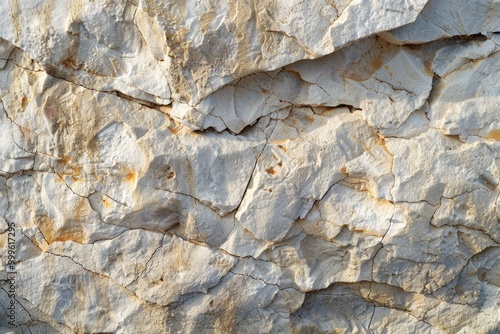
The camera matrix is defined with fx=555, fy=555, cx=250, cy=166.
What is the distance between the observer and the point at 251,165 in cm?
212

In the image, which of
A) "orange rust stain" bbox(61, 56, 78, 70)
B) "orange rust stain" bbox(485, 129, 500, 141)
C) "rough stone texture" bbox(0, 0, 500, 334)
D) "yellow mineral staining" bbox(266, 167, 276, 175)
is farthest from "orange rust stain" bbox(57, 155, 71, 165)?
"orange rust stain" bbox(485, 129, 500, 141)

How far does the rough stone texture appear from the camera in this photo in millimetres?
2008

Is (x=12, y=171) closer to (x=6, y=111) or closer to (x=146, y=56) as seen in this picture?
(x=6, y=111)

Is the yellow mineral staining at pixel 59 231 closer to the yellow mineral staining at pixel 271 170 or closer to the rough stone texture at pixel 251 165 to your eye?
the rough stone texture at pixel 251 165

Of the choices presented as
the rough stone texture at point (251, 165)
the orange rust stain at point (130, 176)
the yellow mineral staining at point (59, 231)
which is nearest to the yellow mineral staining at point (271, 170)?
the rough stone texture at point (251, 165)

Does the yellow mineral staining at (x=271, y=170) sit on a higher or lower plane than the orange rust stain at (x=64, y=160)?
lower

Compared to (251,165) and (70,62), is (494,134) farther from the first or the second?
(70,62)

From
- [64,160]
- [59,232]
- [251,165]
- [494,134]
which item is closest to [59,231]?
[59,232]

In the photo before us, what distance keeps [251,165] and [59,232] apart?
0.83 m

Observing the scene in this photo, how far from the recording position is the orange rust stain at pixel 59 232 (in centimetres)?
222

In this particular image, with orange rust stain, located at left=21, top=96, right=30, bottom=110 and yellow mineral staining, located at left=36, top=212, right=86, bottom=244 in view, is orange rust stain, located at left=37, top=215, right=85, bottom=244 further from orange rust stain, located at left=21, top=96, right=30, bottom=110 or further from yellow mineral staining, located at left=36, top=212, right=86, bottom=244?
orange rust stain, located at left=21, top=96, right=30, bottom=110

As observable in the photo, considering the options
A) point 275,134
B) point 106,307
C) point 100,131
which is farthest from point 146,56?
point 106,307

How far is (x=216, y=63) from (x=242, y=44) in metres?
0.12

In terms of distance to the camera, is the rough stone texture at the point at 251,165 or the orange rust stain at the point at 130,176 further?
the orange rust stain at the point at 130,176
